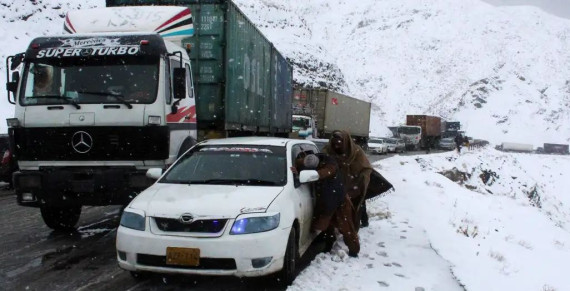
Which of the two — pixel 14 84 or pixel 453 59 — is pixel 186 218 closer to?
pixel 14 84

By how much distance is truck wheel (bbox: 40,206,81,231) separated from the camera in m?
7.29

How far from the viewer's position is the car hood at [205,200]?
4.55 meters

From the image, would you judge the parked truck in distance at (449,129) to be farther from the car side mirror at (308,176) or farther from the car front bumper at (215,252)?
the car front bumper at (215,252)

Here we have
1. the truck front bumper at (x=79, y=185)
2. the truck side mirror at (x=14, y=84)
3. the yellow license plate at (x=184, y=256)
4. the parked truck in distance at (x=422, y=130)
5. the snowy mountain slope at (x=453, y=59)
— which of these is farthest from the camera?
the snowy mountain slope at (x=453, y=59)

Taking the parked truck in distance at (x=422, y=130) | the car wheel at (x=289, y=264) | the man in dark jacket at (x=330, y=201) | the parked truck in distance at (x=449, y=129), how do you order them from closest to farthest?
the car wheel at (x=289, y=264) < the man in dark jacket at (x=330, y=201) < the parked truck in distance at (x=422, y=130) < the parked truck in distance at (x=449, y=129)

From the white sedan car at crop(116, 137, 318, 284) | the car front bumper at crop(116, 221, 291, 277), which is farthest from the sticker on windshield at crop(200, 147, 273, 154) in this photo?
the car front bumper at crop(116, 221, 291, 277)

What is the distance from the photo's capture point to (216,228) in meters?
4.48

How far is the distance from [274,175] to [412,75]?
101m

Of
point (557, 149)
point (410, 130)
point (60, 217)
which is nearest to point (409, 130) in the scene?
point (410, 130)

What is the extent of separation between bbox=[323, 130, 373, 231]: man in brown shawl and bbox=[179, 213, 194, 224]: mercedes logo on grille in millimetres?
2551

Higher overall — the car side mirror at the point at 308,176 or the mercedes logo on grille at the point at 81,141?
the mercedes logo on grille at the point at 81,141

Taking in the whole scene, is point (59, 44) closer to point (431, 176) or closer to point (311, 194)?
point (311, 194)

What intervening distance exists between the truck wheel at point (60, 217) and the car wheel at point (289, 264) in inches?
163

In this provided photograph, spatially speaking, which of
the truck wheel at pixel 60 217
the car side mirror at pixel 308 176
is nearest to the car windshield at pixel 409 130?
the truck wheel at pixel 60 217
